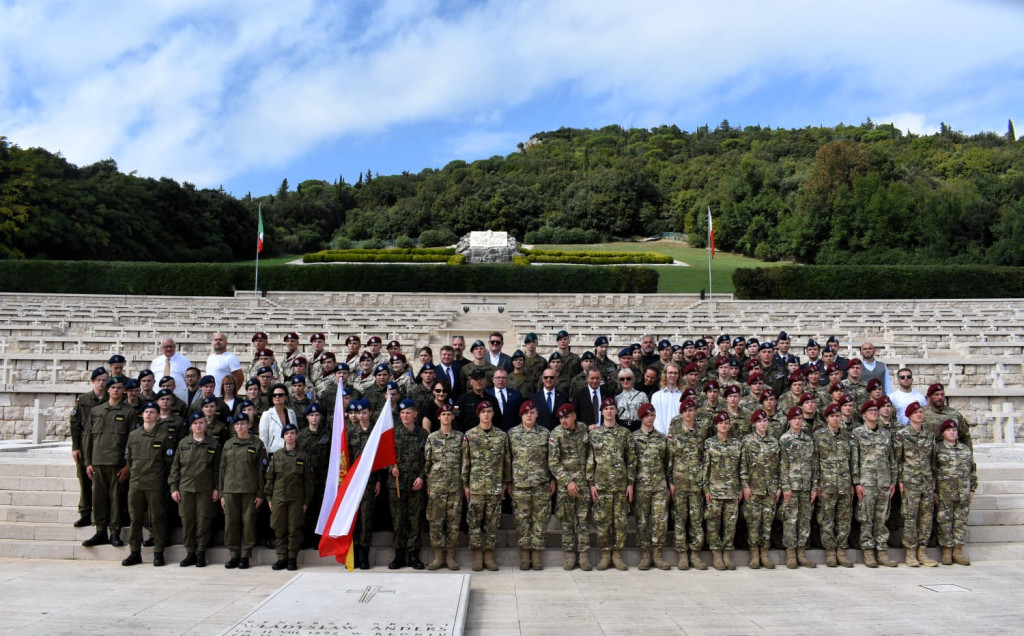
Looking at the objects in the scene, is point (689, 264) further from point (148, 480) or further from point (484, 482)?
point (148, 480)

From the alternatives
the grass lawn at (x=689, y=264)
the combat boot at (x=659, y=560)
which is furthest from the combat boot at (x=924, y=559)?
the grass lawn at (x=689, y=264)

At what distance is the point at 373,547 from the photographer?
6.65m

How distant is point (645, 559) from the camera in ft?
21.1

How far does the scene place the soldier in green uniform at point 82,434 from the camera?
6.96 m

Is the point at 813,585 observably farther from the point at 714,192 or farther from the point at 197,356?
the point at 714,192

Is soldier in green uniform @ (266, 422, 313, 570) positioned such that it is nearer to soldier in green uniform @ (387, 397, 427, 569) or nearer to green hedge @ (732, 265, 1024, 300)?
soldier in green uniform @ (387, 397, 427, 569)

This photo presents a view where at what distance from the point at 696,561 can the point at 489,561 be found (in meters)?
1.95

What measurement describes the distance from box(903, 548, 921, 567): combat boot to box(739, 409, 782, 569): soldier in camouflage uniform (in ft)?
4.32

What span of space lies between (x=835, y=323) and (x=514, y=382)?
13175mm

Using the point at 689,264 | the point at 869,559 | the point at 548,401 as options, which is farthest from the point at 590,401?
the point at 689,264

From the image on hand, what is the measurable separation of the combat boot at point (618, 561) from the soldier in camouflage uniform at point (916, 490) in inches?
109

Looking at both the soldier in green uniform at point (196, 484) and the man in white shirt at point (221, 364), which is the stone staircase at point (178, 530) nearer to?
the soldier in green uniform at point (196, 484)

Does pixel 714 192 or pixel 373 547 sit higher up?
pixel 714 192

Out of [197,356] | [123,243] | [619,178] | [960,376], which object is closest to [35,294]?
[123,243]
